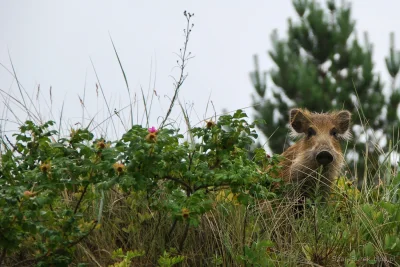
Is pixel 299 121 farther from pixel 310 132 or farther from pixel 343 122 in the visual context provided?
pixel 343 122

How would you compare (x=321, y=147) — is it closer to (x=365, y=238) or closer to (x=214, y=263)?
(x=365, y=238)

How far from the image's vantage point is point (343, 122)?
299 inches

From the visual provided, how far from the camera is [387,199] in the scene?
5742 mm

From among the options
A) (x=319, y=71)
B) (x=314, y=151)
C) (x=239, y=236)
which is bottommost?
(x=239, y=236)

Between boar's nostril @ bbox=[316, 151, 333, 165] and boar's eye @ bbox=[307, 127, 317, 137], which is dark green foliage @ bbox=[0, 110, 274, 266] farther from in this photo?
boar's eye @ bbox=[307, 127, 317, 137]

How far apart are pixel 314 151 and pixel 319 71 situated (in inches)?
393

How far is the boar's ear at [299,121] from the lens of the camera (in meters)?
7.42

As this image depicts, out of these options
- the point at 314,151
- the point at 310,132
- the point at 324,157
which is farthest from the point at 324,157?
the point at 310,132

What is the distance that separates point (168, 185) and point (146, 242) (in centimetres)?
60

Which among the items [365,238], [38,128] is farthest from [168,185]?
[365,238]

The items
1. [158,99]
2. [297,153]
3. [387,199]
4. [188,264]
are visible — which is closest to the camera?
[188,264]

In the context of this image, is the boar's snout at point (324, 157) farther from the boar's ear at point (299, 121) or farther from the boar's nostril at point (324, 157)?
the boar's ear at point (299, 121)

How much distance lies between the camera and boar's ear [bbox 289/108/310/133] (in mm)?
7416

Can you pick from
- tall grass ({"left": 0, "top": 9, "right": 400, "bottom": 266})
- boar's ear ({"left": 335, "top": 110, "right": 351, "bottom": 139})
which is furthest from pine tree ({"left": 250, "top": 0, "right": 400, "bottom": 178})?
tall grass ({"left": 0, "top": 9, "right": 400, "bottom": 266})
